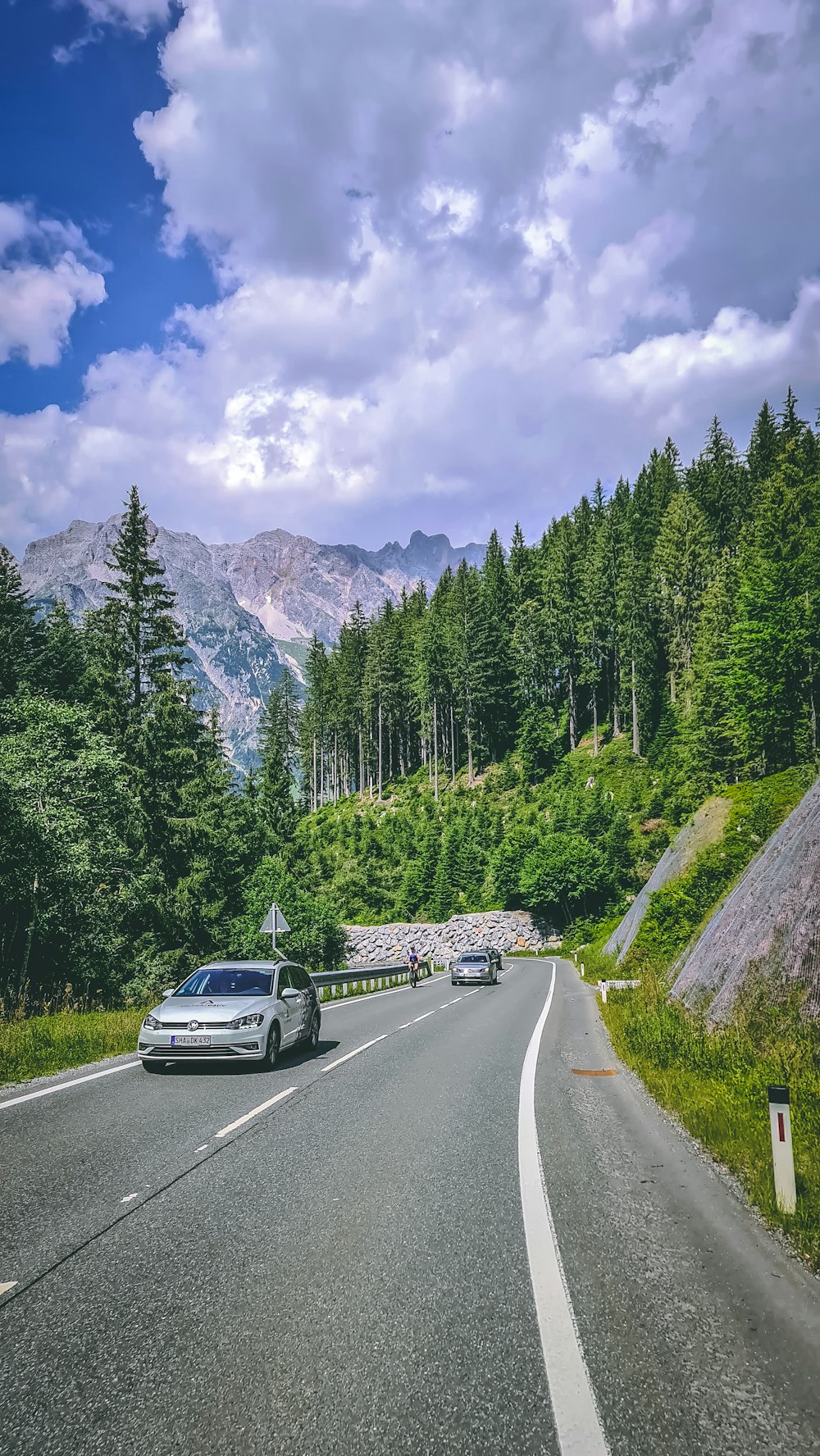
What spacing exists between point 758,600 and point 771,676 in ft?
11.8

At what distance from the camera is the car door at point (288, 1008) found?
11330 millimetres

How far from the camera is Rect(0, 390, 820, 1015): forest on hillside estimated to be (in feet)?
78.5

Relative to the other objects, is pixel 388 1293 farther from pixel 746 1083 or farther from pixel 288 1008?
pixel 288 1008

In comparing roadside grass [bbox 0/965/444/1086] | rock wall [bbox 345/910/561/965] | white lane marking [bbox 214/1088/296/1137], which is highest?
white lane marking [bbox 214/1088/296/1137]

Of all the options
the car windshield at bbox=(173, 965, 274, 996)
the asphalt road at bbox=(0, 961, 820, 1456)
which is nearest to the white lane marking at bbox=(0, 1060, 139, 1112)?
the asphalt road at bbox=(0, 961, 820, 1456)

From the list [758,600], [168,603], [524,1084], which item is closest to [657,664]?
[758,600]

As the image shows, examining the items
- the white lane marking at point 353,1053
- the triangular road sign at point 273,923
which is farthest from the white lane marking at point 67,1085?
the triangular road sign at point 273,923

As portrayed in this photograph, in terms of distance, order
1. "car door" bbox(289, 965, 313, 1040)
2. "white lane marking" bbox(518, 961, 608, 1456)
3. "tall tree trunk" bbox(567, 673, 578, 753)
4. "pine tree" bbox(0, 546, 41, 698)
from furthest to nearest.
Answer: "tall tree trunk" bbox(567, 673, 578, 753) < "pine tree" bbox(0, 546, 41, 698) < "car door" bbox(289, 965, 313, 1040) < "white lane marking" bbox(518, 961, 608, 1456)

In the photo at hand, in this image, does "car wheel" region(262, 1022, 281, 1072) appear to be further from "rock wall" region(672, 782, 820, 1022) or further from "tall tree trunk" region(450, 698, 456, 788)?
"tall tree trunk" region(450, 698, 456, 788)

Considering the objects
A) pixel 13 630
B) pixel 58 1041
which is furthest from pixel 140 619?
pixel 58 1041

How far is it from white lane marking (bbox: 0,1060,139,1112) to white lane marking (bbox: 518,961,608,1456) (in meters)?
5.90

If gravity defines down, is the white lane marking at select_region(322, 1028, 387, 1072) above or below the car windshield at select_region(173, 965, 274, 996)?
below

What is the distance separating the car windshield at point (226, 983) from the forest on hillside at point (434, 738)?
26.7 feet

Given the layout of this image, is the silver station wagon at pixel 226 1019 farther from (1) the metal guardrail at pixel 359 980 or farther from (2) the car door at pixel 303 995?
(1) the metal guardrail at pixel 359 980
